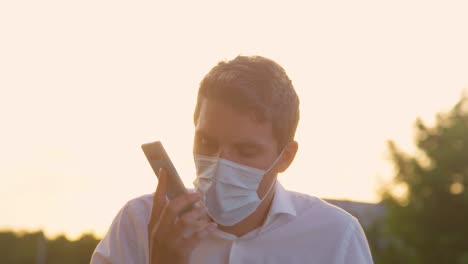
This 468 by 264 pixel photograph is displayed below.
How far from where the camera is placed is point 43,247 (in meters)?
23.7

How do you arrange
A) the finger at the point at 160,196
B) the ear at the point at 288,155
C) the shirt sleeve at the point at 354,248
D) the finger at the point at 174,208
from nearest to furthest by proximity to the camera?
1. the finger at the point at 174,208
2. the finger at the point at 160,196
3. the shirt sleeve at the point at 354,248
4. the ear at the point at 288,155

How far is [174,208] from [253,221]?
91cm

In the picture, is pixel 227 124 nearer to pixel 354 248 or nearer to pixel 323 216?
pixel 323 216

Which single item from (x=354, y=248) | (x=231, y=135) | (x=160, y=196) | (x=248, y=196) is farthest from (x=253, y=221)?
(x=160, y=196)

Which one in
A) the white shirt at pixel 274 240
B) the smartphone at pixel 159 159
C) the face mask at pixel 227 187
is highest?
the smartphone at pixel 159 159

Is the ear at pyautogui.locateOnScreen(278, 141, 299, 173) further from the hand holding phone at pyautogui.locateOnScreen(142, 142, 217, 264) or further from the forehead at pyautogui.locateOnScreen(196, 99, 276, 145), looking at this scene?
the hand holding phone at pyautogui.locateOnScreen(142, 142, 217, 264)

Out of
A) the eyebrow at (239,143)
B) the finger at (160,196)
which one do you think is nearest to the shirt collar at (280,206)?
the eyebrow at (239,143)

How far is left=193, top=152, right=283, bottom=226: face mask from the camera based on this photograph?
467cm

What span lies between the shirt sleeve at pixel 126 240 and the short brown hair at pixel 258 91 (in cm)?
60

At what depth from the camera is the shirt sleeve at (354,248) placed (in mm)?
4742

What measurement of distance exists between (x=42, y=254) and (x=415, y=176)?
727 inches

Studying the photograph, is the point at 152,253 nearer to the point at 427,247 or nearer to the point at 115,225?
the point at 115,225

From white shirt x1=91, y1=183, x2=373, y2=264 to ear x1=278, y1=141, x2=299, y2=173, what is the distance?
0.14m

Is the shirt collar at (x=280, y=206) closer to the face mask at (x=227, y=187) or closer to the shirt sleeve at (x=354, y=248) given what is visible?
the face mask at (x=227, y=187)
